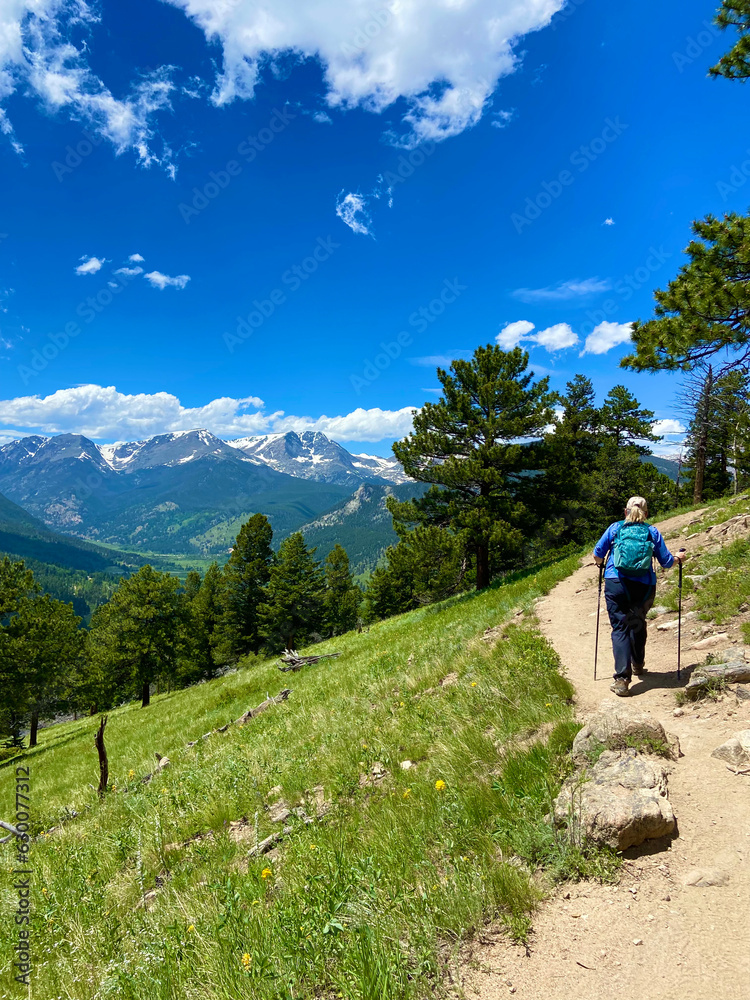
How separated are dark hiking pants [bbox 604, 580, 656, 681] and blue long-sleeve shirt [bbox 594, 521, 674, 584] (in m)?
0.09

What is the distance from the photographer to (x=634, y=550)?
6750 millimetres

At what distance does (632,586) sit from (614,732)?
3280mm

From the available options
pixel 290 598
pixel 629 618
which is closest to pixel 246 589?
pixel 290 598

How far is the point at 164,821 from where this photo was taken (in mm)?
5973

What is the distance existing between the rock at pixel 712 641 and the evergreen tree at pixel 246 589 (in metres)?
43.3

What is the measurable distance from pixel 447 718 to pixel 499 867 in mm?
2857

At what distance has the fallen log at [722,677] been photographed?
17.3 ft

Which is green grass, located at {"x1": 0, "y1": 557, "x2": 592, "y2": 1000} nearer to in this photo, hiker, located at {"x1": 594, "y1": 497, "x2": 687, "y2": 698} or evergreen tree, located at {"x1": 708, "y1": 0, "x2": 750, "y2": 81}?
hiker, located at {"x1": 594, "y1": 497, "x2": 687, "y2": 698}

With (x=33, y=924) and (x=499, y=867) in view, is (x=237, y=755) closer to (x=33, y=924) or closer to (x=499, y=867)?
(x=33, y=924)

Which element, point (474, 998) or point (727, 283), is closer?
point (474, 998)

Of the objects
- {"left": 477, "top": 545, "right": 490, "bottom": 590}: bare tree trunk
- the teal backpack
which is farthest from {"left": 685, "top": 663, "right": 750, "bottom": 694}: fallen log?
{"left": 477, "top": 545, "right": 490, "bottom": 590}: bare tree trunk

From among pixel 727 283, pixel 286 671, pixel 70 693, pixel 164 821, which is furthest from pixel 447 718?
pixel 70 693

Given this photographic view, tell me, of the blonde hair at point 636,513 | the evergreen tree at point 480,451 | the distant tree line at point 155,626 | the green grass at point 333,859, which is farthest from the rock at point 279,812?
the distant tree line at point 155,626

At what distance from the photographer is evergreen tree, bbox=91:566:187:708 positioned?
36.0 m
